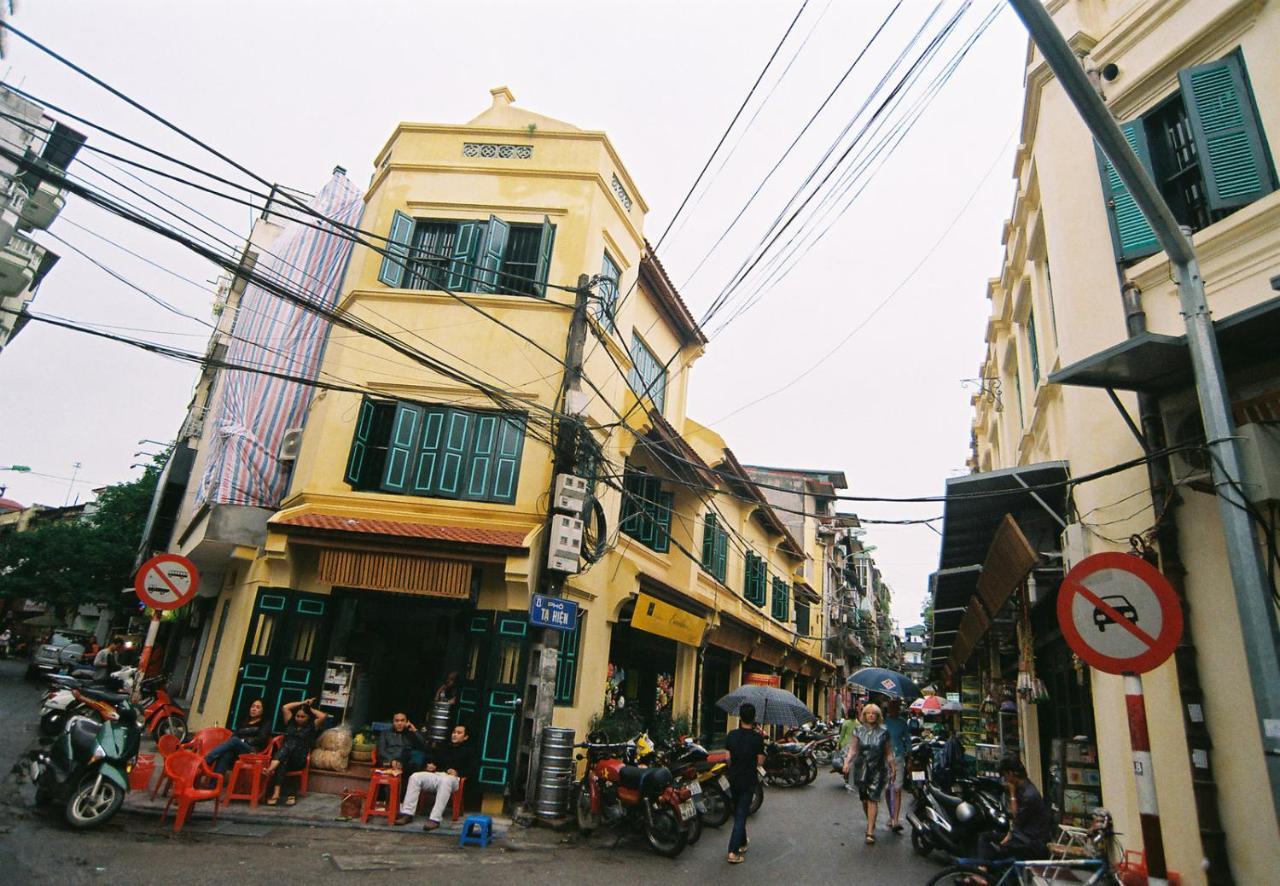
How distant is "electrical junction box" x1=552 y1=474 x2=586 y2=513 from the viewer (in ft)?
35.3

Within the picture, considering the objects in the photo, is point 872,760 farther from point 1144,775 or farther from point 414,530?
point 414,530

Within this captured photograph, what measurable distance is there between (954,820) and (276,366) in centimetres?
1445

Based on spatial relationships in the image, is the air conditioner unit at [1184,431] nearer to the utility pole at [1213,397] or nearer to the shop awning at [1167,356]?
the shop awning at [1167,356]

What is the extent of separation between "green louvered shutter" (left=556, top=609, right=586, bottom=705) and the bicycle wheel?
260 inches

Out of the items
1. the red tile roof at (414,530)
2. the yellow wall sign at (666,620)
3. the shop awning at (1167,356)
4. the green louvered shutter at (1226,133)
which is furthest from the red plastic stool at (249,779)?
the green louvered shutter at (1226,133)

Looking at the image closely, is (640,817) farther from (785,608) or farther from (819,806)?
(785,608)

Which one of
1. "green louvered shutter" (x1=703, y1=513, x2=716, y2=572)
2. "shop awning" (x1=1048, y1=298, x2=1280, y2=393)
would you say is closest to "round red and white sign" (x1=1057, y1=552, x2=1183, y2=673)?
"shop awning" (x1=1048, y1=298, x2=1280, y2=393)

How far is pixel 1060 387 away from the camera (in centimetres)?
885

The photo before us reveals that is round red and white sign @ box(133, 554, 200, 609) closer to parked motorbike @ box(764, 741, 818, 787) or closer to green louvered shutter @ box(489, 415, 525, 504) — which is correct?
green louvered shutter @ box(489, 415, 525, 504)

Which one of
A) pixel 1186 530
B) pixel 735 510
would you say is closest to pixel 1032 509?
pixel 1186 530

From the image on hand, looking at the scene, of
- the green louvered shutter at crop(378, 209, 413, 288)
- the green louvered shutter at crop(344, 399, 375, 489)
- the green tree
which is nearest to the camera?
the green louvered shutter at crop(344, 399, 375, 489)

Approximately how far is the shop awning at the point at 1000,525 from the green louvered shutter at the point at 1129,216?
94.3 inches

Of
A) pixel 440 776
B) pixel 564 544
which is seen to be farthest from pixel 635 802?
pixel 564 544

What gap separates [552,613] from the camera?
10070 millimetres
